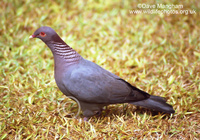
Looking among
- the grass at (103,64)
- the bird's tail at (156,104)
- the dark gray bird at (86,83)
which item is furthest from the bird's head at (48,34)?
the bird's tail at (156,104)

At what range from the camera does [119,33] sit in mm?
5680

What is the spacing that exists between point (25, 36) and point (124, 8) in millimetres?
2645

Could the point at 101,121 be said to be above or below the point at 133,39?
below

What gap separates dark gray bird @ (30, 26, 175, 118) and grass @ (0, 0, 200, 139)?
1.03ft

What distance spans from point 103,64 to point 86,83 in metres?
1.60

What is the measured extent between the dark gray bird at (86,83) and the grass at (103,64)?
313mm

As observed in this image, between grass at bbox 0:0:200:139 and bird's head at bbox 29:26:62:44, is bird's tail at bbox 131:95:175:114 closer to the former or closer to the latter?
grass at bbox 0:0:200:139

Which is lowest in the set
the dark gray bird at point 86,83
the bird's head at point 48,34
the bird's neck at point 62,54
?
the dark gray bird at point 86,83

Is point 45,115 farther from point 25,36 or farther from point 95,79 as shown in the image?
point 25,36

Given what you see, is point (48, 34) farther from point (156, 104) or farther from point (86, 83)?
point (156, 104)

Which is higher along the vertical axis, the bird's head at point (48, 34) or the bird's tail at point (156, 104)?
the bird's head at point (48, 34)

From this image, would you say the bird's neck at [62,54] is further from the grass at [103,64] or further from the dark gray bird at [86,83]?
the grass at [103,64]

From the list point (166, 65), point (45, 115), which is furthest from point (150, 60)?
point (45, 115)

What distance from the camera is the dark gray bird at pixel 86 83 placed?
3.21m
